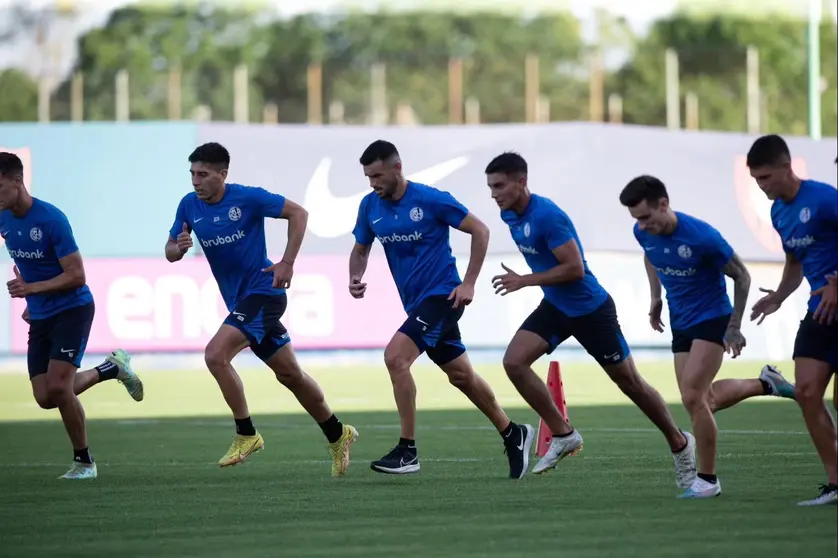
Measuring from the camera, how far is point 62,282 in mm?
11758

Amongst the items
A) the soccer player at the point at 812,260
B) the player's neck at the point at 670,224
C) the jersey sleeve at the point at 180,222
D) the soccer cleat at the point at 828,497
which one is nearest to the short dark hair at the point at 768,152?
the soccer player at the point at 812,260

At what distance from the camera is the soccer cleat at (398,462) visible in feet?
37.5

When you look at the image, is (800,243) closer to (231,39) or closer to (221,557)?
(221,557)

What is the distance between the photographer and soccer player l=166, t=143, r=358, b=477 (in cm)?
1197

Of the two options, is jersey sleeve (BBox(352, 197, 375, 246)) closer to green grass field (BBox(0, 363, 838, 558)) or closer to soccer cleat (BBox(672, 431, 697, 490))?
green grass field (BBox(0, 363, 838, 558))

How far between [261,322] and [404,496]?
2178mm

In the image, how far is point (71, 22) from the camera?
265 feet

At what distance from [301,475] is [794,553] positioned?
4896 millimetres

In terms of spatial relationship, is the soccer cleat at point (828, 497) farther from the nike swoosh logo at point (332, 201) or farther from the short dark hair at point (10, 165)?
the nike swoosh logo at point (332, 201)

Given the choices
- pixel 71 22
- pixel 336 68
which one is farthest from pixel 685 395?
pixel 336 68

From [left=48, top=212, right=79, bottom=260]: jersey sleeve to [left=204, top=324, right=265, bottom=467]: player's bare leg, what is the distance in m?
1.22

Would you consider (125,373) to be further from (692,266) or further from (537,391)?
(692,266)

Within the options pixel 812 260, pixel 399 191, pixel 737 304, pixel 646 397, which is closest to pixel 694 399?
pixel 737 304

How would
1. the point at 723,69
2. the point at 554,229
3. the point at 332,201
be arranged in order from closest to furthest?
the point at 554,229, the point at 332,201, the point at 723,69
